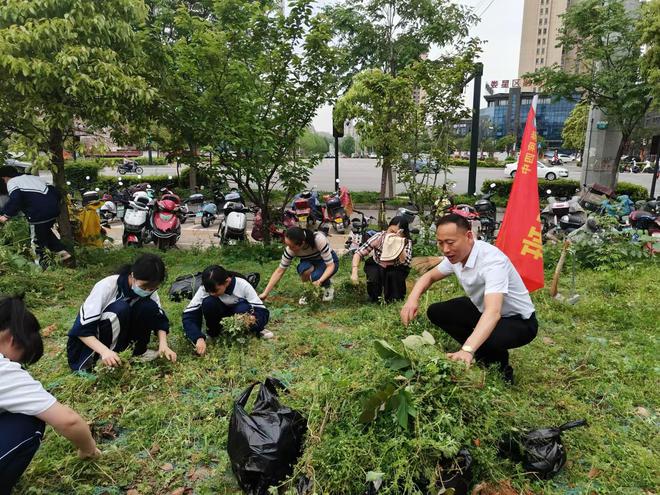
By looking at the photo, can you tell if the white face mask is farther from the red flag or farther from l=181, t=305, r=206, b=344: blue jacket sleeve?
the red flag

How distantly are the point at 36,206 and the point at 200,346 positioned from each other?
3810 mm

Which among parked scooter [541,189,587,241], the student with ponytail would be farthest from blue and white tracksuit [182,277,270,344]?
parked scooter [541,189,587,241]

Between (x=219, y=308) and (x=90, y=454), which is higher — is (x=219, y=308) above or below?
above

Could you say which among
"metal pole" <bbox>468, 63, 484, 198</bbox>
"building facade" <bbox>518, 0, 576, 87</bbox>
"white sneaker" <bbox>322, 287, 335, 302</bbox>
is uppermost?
"building facade" <bbox>518, 0, 576, 87</bbox>

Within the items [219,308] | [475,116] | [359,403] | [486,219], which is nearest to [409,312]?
[359,403]

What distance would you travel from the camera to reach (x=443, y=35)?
10133 millimetres

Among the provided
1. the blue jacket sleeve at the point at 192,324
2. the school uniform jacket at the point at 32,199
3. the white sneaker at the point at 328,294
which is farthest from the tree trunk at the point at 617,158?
the school uniform jacket at the point at 32,199

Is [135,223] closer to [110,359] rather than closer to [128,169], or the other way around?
[110,359]

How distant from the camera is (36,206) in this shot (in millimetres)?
5871

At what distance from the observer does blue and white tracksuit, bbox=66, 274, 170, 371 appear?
3.00m

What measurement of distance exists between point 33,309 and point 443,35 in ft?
30.6

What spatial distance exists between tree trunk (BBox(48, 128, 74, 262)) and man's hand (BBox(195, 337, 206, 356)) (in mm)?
3566

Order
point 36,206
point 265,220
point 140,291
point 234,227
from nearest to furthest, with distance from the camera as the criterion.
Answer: point 140,291 < point 36,206 < point 265,220 < point 234,227

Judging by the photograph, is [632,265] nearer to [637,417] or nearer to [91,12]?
[637,417]
